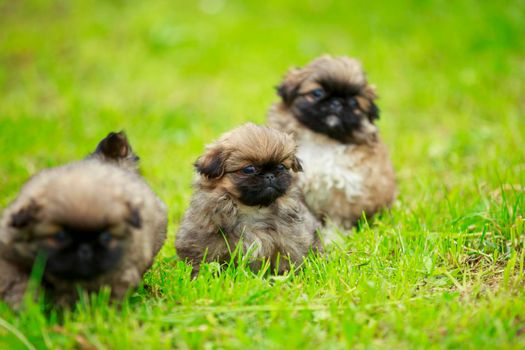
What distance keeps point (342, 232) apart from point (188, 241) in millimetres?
1525

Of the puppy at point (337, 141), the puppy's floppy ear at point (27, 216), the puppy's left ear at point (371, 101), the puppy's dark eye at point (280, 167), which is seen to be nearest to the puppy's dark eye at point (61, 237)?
the puppy's floppy ear at point (27, 216)

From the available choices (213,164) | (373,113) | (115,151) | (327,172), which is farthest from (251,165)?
(373,113)

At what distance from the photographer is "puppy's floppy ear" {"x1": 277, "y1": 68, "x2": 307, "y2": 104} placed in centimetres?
536

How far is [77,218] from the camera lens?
2865mm

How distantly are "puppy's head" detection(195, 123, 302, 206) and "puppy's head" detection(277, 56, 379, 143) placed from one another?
1.27m

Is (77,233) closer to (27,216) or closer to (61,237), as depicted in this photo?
(61,237)

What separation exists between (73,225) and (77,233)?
2.2 inches

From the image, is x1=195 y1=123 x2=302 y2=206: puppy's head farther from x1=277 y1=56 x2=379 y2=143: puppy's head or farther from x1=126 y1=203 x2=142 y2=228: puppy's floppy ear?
x1=277 y1=56 x2=379 y2=143: puppy's head

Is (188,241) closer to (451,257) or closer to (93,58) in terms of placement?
(451,257)

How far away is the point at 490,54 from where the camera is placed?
29.9 ft

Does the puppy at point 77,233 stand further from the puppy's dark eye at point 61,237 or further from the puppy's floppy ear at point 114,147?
the puppy's floppy ear at point 114,147

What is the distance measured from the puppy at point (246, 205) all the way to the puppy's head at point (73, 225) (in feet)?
2.93

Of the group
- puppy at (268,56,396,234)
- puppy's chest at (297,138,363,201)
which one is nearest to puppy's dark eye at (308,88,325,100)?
puppy at (268,56,396,234)

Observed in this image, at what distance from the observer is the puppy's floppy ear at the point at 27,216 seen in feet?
9.80
